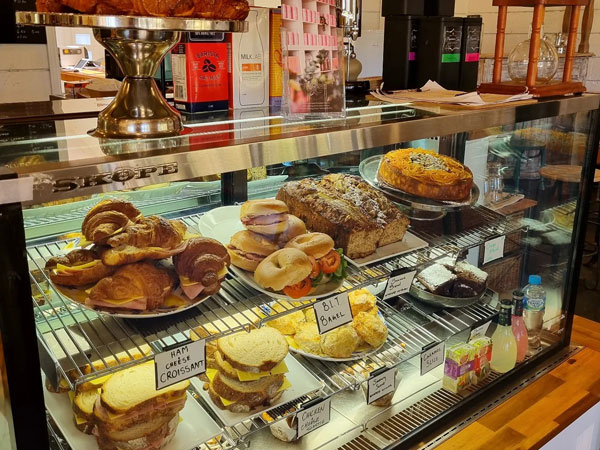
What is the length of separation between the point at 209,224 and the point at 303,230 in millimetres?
221

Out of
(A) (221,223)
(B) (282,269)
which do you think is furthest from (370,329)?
(A) (221,223)

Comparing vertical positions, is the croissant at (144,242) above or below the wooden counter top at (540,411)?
above

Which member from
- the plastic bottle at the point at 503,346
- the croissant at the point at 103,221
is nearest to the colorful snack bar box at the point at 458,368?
the plastic bottle at the point at 503,346

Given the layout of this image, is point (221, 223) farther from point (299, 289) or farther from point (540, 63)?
point (540, 63)

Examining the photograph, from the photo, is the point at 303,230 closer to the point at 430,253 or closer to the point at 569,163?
the point at 430,253

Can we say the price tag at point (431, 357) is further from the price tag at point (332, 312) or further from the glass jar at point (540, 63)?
the glass jar at point (540, 63)

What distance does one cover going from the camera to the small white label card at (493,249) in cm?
172

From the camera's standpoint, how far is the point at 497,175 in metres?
1.74

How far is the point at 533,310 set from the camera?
6.16ft

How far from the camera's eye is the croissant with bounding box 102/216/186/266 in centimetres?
102

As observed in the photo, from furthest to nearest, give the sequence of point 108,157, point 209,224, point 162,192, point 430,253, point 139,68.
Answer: point 430,253, point 209,224, point 162,192, point 139,68, point 108,157

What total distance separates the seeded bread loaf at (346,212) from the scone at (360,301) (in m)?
0.17

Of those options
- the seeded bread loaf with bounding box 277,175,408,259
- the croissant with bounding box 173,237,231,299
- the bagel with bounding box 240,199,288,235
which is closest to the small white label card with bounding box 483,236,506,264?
the seeded bread loaf with bounding box 277,175,408,259

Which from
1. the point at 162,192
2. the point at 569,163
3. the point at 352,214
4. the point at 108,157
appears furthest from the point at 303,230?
the point at 569,163
